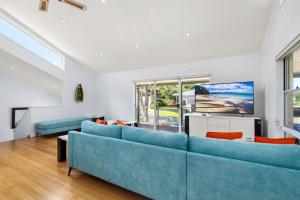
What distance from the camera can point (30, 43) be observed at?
206 inches

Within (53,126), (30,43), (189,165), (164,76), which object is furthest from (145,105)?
(189,165)

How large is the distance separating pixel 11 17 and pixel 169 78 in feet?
16.8

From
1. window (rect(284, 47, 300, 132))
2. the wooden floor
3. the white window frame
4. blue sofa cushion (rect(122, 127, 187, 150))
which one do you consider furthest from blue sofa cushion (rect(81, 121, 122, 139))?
window (rect(284, 47, 300, 132))

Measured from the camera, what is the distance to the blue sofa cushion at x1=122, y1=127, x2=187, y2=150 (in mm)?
1806

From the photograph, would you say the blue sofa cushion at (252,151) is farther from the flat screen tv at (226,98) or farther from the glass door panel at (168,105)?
the glass door panel at (168,105)

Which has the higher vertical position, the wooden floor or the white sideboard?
the white sideboard

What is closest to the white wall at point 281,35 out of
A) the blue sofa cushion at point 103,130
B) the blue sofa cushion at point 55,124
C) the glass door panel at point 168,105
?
the blue sofa cushion at point 103,130

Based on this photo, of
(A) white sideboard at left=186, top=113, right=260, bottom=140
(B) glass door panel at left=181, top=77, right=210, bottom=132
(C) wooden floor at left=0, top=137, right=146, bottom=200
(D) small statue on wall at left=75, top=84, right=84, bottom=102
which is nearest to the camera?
(C) wooden floor at left=0, top=137, right=146, bottom=200

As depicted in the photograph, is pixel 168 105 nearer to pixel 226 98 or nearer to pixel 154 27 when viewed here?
pixel 226 98

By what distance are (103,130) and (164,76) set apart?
12.6 ft

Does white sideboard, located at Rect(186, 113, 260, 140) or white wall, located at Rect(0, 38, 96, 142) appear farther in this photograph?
white wall, located at Rect(0, 38, 96, 142)

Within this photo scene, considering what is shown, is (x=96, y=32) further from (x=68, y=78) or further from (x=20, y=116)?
(x=20, y=116)

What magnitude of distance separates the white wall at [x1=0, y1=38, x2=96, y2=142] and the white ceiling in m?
0.88

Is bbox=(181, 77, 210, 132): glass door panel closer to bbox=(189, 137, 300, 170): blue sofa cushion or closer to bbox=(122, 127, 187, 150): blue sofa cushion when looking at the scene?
bbox=(122, 127, 187, 150): blue sofa cushion
